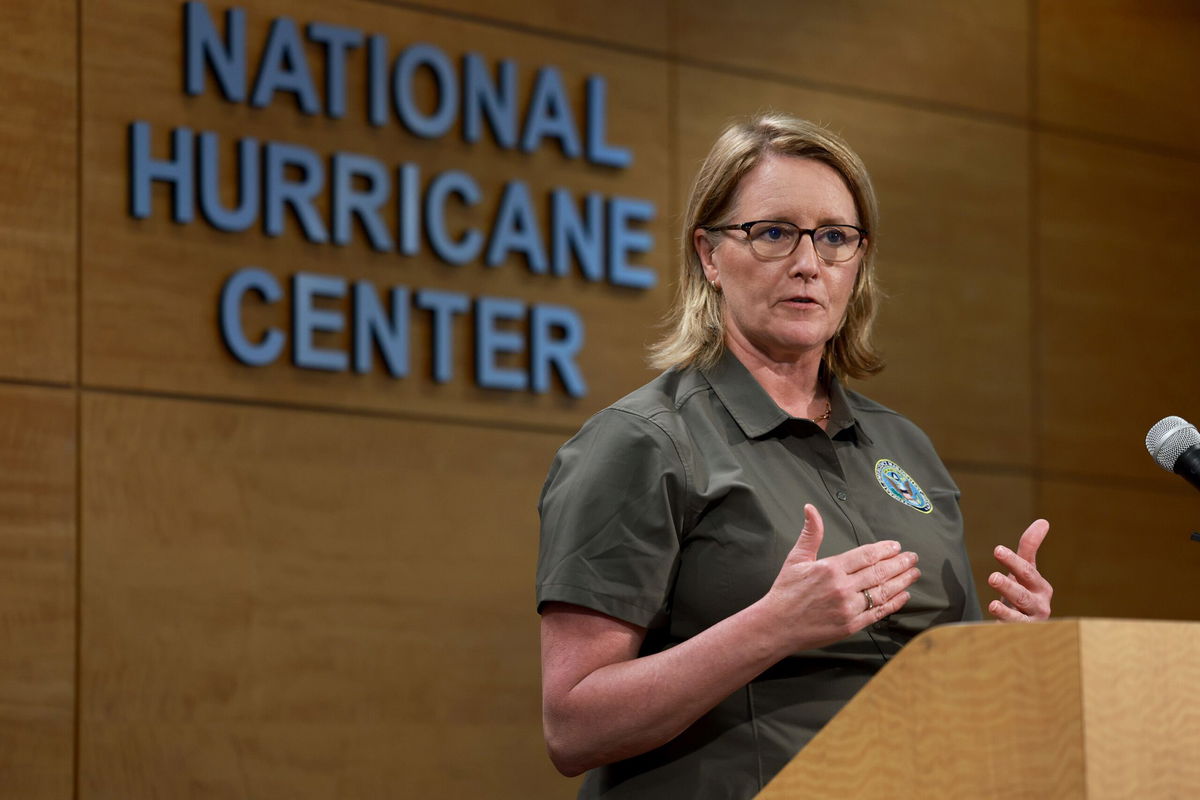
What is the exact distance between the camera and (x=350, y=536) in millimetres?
3846

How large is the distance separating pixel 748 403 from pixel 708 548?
0.24 m

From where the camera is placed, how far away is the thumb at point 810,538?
5.98 ft

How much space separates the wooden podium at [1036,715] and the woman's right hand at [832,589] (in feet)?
0.64

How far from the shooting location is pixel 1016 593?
219cm

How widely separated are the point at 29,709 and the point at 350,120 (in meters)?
1.47

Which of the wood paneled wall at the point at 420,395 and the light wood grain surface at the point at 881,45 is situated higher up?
the light wood grain surface at the point at 881,45

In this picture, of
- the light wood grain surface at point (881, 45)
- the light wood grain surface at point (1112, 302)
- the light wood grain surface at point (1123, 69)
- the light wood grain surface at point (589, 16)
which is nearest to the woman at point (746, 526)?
the light wood grain surface at point (589, 16)

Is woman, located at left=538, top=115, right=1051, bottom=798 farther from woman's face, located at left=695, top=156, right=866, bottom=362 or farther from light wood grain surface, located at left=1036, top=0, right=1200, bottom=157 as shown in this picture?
light wood grain surface, located at left=1036, top=0, right=1200, bottom=157

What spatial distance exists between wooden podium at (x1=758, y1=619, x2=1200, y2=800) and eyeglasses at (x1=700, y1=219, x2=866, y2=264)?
78 centimetres

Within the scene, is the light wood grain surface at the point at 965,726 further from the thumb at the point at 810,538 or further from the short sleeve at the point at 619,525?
the short sleeve at the point at 619,525

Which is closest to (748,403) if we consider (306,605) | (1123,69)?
(306,605)

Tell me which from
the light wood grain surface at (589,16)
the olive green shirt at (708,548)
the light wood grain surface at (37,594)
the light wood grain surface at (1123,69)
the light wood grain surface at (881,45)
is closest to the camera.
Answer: the olive green shirt at (708,548)

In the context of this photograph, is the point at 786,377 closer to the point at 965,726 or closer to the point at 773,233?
the point at 773,233

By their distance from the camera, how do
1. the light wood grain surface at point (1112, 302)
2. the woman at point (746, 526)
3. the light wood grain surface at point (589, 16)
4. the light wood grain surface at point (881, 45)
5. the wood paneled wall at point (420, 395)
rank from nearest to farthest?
1. the woman at point (746, 526)
2. the wood paneled wall at point (420, 395)
3. the light wood grain surface at point (589, 16)
4. the light wood grain surface at point (881, 45)
5. the light wood grain surface at point (1112, 302)
